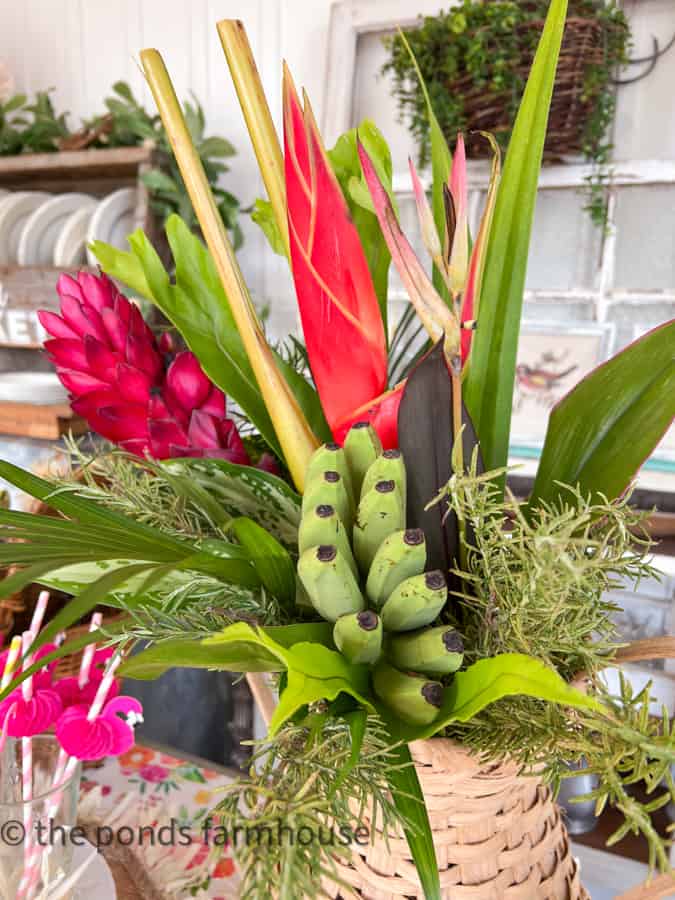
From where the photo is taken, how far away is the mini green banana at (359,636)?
0.76 ft

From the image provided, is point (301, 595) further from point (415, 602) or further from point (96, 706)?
point (96, 706)

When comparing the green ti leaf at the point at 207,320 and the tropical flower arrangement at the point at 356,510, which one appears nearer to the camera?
the tropical flower arrangement at the point at 356,510

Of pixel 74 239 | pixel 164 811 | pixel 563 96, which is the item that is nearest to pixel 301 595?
pixel 164 811

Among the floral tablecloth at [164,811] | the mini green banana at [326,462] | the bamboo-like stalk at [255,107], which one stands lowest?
the floral tablecloth at [164,811]

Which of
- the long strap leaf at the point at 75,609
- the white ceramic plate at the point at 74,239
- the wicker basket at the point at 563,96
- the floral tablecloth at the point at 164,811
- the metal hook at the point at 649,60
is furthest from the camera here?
the white ceramic plate at the point at 74,239

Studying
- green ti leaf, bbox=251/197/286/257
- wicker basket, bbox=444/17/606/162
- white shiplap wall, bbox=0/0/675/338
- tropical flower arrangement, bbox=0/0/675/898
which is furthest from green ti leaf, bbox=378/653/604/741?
white shiplap wall, bbox=0/0/675/338

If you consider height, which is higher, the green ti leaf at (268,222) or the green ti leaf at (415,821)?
the green ti leaf at (268,222)

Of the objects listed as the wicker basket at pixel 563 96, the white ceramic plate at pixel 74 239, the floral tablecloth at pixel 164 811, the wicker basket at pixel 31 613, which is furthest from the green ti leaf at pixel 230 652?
the white ceramic plate at pixel 74 239

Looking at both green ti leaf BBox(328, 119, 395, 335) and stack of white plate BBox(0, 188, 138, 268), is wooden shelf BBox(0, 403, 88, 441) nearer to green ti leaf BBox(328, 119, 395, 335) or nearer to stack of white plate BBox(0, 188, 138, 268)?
stack of white plate BBox(0, 188, 138, 268)

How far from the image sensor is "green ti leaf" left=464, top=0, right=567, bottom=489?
30cm

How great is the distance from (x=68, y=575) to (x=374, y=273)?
0.20 meters

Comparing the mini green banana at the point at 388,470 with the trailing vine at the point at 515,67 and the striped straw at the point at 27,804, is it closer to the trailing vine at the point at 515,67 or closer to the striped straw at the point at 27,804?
the striped straw at the point at 27,804

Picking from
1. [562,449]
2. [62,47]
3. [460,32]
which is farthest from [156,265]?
[62,47]

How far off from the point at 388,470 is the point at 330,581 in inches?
1.6
